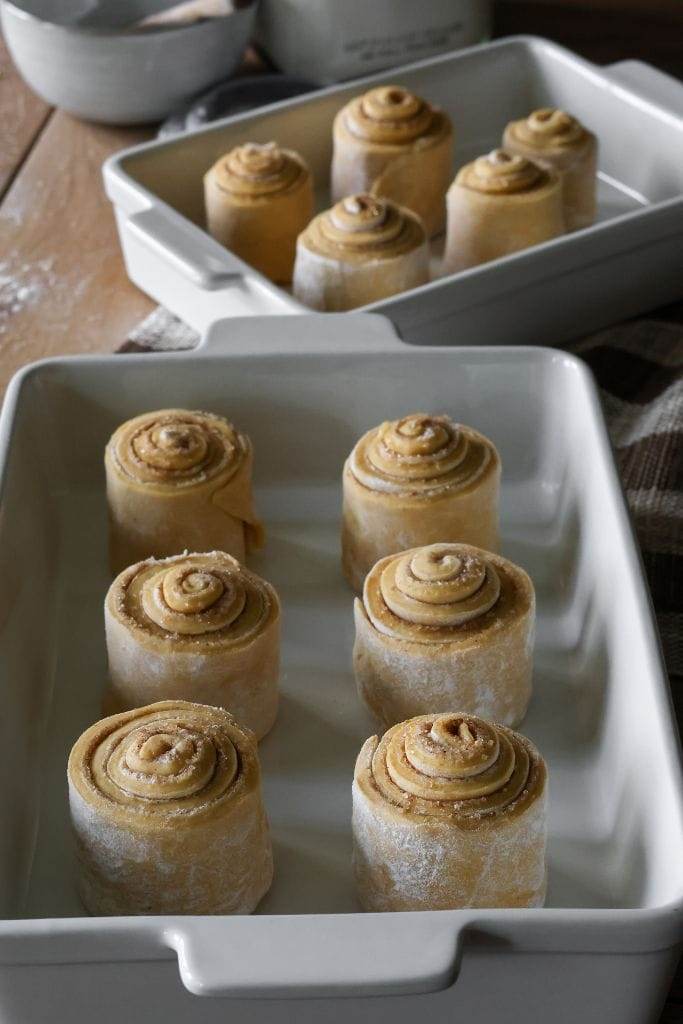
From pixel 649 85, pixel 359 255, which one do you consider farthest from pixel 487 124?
pixel 359 255

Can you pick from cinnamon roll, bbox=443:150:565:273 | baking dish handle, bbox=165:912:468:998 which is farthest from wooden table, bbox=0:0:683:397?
baking dish handle, bbox=165:912:468:998

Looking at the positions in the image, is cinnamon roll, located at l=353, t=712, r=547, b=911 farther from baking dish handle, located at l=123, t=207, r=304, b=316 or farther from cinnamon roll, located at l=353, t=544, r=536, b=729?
baking dish handle, located at l=123, t=207, r=304, b=316

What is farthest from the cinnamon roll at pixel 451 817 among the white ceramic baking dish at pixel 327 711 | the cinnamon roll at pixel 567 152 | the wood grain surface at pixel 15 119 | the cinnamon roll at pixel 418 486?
the wood grain surface at pixel 15 119

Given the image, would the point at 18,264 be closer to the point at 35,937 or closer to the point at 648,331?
the point at 648,331

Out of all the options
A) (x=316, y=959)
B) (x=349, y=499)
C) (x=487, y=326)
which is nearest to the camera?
(x=316, y=959)

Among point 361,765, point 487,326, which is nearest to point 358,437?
point 487,326

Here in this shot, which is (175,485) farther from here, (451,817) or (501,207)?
(501,207)
